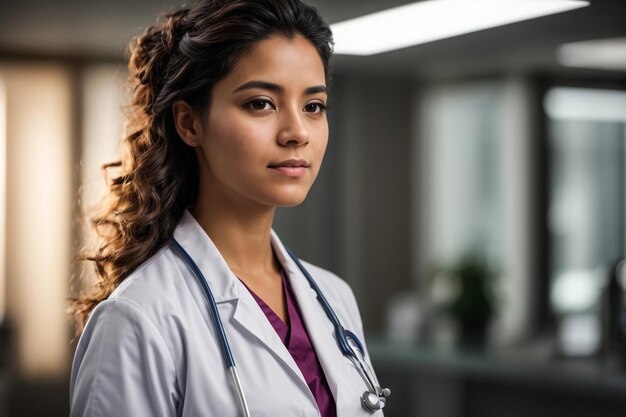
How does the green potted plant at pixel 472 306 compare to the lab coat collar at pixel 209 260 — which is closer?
the lab coat collar at pixel 209 260

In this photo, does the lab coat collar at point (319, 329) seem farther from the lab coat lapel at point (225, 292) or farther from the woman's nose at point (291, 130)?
the woman's nose at point (291, 130)

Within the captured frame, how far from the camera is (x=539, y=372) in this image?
3.54 m

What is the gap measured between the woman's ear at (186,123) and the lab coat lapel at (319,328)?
0.27 meters

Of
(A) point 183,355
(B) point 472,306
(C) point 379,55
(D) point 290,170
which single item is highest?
(C) point 379,55

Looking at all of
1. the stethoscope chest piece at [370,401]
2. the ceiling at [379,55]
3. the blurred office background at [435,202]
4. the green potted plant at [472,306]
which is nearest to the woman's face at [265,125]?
the stethoscope chest piece at [370,401]

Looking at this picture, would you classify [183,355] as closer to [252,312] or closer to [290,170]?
[252,312]

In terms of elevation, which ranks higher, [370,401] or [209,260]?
[209,260]

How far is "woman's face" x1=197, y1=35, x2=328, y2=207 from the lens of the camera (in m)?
1.17

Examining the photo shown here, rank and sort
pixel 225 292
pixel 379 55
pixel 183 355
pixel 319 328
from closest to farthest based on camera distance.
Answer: pixel 183 355, pixel 225 292, pixel 319 328, pixel 379 55

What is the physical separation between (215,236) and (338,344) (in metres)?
0.29

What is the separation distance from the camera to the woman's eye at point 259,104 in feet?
3.87

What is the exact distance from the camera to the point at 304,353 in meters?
1.27

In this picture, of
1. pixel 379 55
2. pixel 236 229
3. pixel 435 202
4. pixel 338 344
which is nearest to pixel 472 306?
pixel 379 55

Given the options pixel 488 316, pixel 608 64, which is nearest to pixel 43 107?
pixel 488 316
